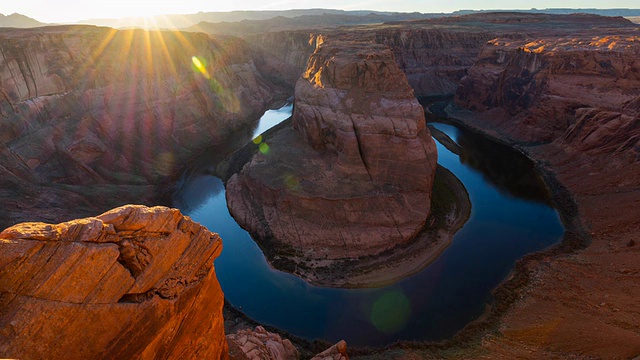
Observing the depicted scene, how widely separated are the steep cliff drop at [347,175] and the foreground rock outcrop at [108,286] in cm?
1978

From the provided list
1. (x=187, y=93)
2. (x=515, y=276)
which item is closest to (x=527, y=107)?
(x=515, y=276)

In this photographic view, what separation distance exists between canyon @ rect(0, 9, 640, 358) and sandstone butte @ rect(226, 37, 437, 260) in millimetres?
346

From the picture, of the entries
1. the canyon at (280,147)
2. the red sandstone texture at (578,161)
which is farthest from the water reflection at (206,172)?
the red sandstone texture at (578,161)

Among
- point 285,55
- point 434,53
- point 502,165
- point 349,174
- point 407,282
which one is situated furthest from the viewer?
Answer: point 285,55

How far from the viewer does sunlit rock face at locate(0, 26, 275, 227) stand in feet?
125

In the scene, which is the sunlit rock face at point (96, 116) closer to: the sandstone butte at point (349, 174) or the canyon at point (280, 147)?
the canyon at point (280, 147)

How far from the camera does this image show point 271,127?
232 ft

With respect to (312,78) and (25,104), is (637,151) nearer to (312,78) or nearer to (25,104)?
(312,78)

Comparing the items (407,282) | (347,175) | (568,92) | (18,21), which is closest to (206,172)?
(347,175)

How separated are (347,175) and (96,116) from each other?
34.3 meters

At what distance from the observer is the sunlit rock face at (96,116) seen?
3797 cm

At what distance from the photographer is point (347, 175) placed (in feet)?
126

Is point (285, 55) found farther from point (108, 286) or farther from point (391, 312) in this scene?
point (108, 286)

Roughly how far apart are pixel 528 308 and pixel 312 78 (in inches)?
1375
